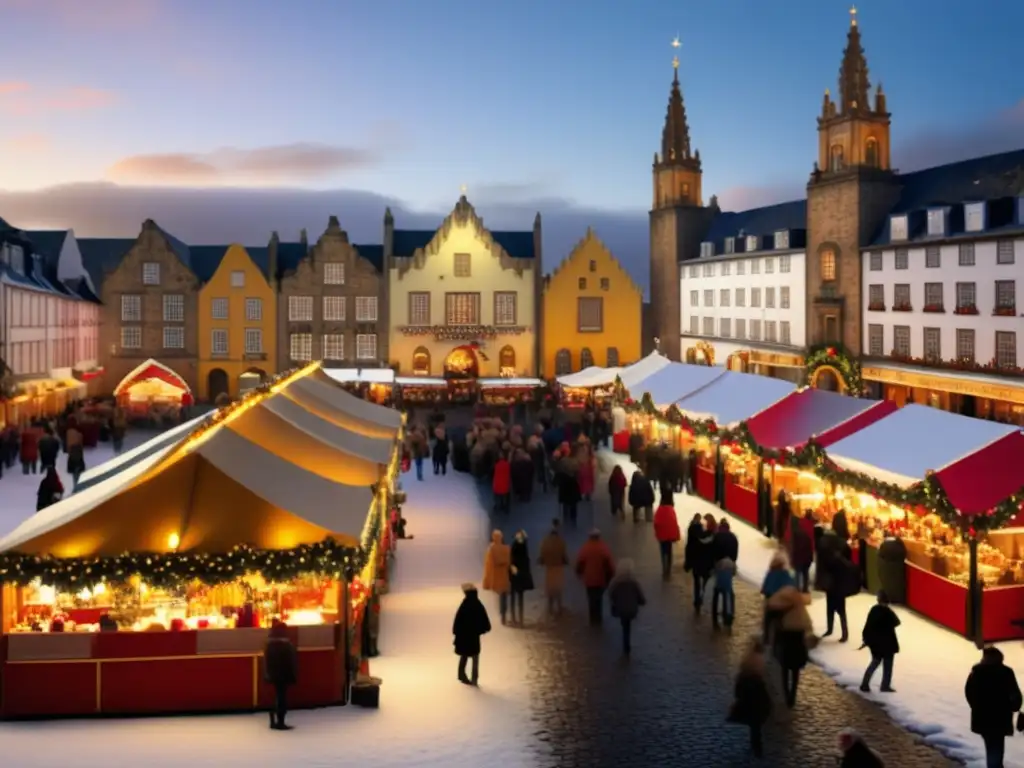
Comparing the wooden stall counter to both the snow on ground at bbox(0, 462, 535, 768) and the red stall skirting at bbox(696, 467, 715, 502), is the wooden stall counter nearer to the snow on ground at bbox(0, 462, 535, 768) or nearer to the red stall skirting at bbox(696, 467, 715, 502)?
the snow on ground at bbox(0, 462, 535, 768)

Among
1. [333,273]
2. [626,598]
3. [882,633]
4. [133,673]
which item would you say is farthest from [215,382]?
[882,633]

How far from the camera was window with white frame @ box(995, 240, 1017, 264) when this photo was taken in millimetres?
38188

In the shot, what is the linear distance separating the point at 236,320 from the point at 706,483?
36577 mm

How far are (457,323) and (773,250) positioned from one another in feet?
53.3

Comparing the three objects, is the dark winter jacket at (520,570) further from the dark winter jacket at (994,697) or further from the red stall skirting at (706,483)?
the red stall skirting at (706,483)

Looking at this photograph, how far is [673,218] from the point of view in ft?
228

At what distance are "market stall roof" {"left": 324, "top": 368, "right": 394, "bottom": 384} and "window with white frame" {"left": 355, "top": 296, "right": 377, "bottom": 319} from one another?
6.71m

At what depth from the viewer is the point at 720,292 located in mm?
63438

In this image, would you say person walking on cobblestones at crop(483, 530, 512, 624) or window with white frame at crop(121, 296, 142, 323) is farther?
window with white frame at crop(121, 296, 142, 323)

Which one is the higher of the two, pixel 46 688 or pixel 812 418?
pixel 812 418

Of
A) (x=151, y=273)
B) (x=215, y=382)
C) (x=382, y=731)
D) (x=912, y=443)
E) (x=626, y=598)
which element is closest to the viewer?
(x=382, y=731)

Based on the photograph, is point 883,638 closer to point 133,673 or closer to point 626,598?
point 626,598

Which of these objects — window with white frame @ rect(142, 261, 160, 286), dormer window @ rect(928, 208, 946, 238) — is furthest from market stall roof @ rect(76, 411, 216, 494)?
window with white frame @ rect(142, 261, 160, 286)

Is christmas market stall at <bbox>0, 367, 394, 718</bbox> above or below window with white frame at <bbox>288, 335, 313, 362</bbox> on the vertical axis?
below
